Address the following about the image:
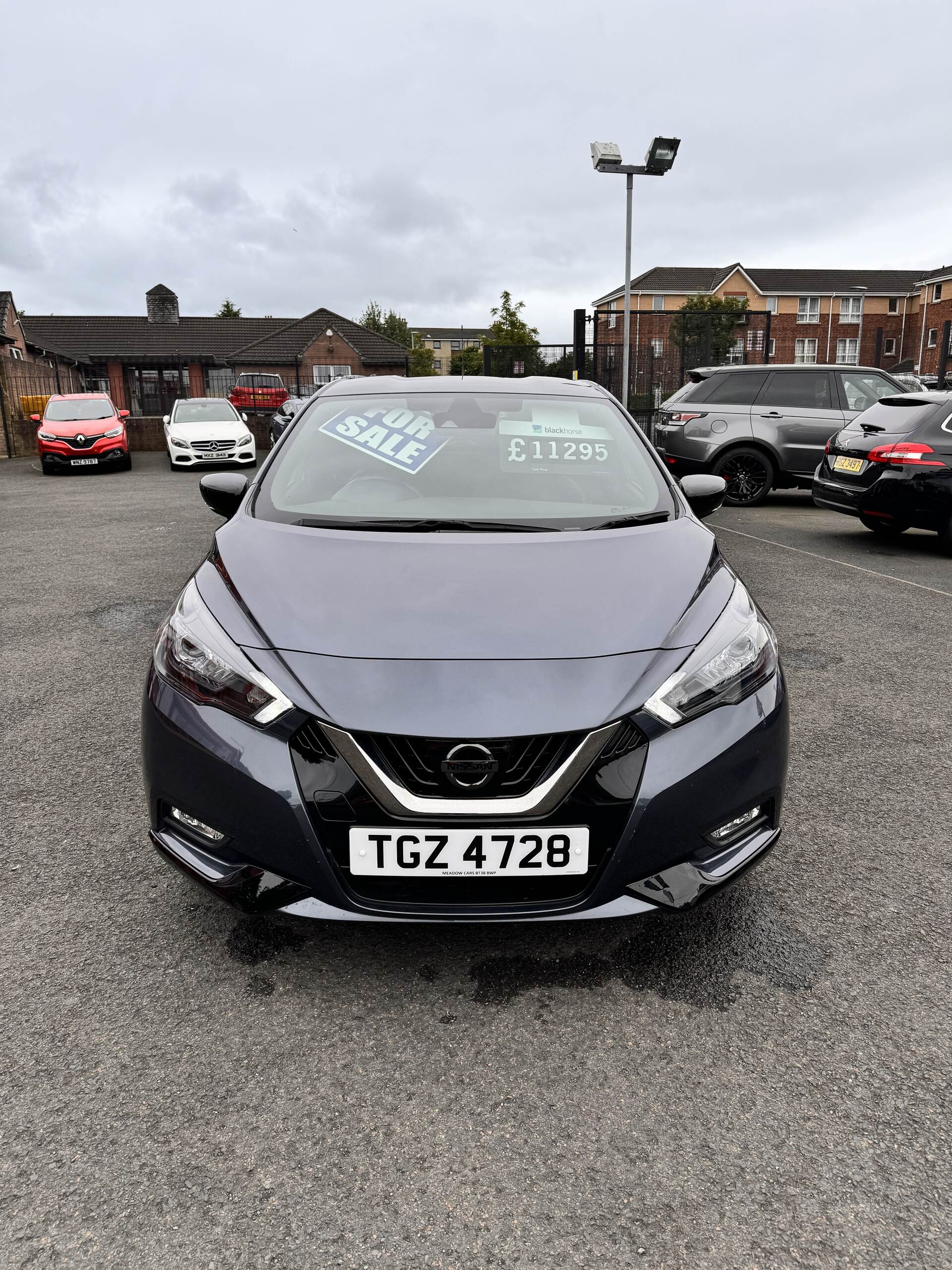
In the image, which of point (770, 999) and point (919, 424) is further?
point (919, 424)

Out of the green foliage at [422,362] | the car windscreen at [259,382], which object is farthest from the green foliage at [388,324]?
the car windscreen at [259,382]

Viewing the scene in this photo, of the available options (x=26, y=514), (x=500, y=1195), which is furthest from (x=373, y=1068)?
(x=26, y=514)

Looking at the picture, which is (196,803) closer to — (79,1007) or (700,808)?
(79,1007)

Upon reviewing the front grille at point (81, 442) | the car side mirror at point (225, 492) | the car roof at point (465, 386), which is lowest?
the front grille at point (81, 442)

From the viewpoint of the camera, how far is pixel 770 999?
7.52 ft

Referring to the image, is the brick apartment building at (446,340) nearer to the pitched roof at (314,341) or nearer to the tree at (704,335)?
the pitched roof at (314,341)

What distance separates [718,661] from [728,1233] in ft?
3.95

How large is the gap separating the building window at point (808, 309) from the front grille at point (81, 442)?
67.7m

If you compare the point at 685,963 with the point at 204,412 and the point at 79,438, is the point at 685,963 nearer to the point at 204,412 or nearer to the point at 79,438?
the point at 79,438

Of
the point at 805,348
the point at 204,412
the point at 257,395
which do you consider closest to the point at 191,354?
the point at 257,395

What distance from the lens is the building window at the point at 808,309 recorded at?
74000mm

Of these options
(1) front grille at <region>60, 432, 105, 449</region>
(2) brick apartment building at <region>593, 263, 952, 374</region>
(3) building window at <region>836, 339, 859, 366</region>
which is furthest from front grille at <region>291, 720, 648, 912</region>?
(3) building window at <region>836, 339, 859, 366</region>

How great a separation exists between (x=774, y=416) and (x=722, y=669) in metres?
10.7

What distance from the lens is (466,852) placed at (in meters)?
2.03
